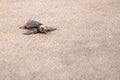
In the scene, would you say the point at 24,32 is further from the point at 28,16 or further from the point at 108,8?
the point at 108,8

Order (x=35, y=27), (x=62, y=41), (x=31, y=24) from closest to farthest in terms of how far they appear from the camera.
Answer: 1. (x=62, y=41)
2. (x=35, y=27)
3. (x=31, y=24)

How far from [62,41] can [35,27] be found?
31.3 inches

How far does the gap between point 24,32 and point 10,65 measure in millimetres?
1372

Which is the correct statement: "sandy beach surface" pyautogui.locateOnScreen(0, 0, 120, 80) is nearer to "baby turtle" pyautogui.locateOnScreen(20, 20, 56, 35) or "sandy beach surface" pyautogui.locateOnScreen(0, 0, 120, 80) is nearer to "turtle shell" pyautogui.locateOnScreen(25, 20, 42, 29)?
"baby turtle" pyautogui.locateOnScreen(20, 20, 56, 35)

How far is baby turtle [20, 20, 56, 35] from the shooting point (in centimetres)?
550

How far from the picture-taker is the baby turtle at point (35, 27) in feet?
18.0

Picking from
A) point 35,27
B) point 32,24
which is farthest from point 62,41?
point 32,24

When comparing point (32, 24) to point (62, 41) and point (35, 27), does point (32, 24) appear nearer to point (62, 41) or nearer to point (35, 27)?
point (35, 27)

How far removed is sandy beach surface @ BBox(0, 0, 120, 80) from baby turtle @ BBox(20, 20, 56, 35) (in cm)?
13

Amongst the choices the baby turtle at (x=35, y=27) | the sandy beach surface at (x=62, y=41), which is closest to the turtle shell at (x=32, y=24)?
the baby turtle at (x=35, y=27)

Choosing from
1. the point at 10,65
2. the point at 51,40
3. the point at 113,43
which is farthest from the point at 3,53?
the point at 113,43

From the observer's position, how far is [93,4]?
714cm

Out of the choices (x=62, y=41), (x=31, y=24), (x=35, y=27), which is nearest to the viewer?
(x=62, y=41)

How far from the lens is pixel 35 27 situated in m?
5.63
